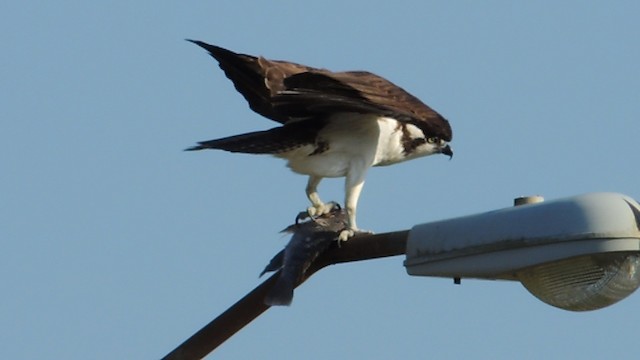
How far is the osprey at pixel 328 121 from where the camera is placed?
8.45m

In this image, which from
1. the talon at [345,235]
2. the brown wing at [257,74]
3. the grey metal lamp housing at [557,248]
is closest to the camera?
the grey metal lamp housing at [557,248]

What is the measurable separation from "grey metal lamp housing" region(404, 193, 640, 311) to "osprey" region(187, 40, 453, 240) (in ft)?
9.33

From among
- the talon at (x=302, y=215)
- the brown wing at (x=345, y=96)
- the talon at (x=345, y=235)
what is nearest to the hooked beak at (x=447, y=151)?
the brown wing at (x=345, y=96)

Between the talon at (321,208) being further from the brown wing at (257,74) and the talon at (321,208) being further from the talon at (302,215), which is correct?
the brown wing at (257,74)

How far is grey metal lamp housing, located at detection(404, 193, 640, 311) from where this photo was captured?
15.9ft

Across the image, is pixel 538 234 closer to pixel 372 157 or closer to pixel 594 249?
pixel 594 249

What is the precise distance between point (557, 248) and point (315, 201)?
3912 mm

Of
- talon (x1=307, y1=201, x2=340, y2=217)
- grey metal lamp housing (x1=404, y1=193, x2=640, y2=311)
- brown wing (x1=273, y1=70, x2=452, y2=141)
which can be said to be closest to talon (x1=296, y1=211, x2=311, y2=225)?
talon (x1=307, y1=201, x2=340, y2=217)

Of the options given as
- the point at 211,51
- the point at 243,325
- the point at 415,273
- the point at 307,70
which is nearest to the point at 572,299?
the point at 415,273

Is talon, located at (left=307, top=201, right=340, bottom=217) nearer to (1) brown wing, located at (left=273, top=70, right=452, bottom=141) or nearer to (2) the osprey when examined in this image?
(2) the osprey

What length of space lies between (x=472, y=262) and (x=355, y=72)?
4.15 metres

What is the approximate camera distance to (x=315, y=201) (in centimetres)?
874

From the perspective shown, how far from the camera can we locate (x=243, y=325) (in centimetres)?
591

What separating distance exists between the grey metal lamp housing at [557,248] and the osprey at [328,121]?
2.84 metres
